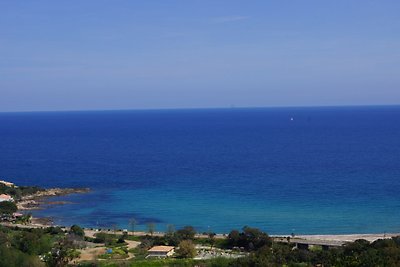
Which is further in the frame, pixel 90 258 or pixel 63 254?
pixel 90 258

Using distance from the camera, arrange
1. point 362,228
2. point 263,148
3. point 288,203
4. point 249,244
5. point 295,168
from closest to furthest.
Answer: point 249,244, point 362,228, point 288,203, point 295,168, point 263,148

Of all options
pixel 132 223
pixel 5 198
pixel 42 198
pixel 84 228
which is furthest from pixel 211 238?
pixel 42 198

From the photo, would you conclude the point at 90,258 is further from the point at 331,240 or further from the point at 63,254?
the point at 331,240

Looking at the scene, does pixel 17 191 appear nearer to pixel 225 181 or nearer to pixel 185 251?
pixel 225 181

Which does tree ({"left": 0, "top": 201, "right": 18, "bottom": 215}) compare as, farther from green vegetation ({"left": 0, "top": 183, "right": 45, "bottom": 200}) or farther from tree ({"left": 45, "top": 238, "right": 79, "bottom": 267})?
tree ({"left": 45, "top": 238, "right": 79, "bottom": 267})

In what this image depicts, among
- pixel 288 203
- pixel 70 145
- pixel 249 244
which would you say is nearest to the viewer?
pixel 249 244

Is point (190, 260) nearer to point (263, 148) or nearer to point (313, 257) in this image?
point (313, 257)

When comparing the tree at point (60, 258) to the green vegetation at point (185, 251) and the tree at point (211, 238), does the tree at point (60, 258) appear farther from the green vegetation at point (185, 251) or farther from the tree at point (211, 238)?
the tree at point (211, 238)

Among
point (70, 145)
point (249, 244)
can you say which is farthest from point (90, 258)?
point (70, 145)

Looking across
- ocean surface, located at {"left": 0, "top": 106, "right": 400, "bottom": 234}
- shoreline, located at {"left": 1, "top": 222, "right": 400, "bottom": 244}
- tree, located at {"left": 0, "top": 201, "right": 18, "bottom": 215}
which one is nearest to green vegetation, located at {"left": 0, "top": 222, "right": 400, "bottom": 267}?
shoreline, located at {"left": 1, "top": 222, "right": 400, "bottom": 244}
